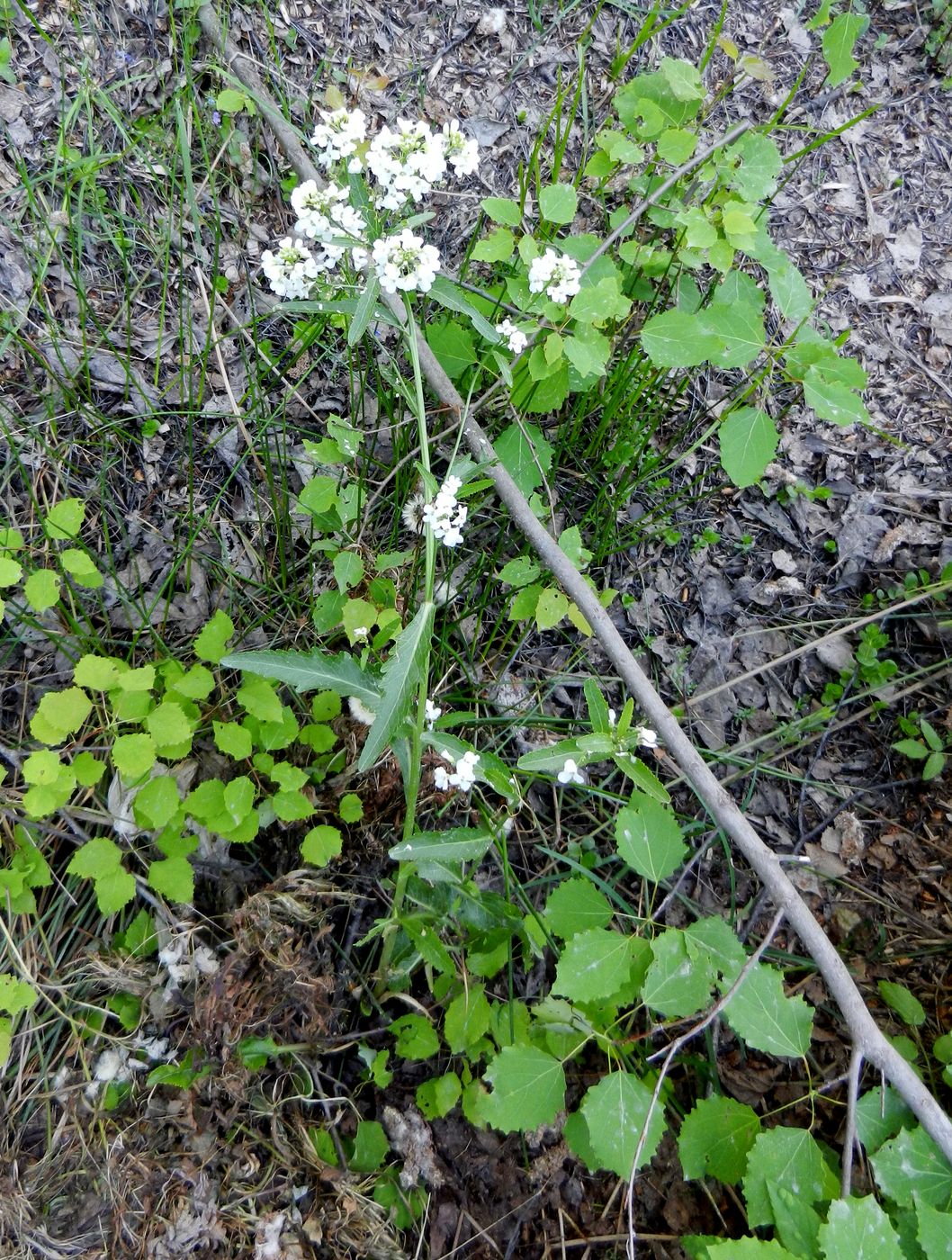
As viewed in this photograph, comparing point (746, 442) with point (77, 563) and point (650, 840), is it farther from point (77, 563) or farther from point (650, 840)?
point (77, 563)

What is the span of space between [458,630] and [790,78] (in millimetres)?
2654

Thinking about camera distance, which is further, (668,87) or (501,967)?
(668,87)

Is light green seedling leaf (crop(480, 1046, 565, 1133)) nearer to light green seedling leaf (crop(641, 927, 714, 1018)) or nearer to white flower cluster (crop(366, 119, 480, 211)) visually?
light green seedling leaf (crop(641, 927, 714, 1018))

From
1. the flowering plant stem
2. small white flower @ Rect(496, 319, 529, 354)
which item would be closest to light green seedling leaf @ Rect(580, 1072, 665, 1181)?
the flowering plant stem

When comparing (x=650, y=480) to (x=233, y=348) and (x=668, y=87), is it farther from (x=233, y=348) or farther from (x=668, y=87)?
(x=233, y=348)

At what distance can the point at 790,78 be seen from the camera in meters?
3.04

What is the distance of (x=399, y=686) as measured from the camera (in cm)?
140

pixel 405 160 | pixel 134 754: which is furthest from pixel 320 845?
pixel 405 160

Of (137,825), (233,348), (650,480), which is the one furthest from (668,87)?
(137,825)

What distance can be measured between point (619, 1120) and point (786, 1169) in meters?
0.37

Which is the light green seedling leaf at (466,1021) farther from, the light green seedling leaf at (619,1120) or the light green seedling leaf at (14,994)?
the light green seedling leaf at (14,994)

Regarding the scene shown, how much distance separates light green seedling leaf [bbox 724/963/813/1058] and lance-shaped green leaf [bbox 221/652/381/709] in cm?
103

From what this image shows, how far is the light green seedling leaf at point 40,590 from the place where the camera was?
1.86m

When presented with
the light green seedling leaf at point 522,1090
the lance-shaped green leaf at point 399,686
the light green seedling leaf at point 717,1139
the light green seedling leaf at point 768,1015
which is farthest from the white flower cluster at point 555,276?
the light green seedling leaf at point 717,1139
